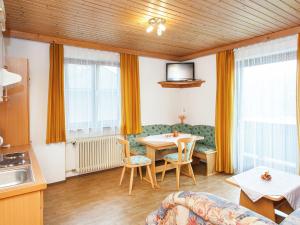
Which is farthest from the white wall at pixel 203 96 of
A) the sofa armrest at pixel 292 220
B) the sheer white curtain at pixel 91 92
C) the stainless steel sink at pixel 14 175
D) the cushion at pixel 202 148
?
the stainless steel sink at pixel 14 175

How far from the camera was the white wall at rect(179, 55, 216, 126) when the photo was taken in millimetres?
4418

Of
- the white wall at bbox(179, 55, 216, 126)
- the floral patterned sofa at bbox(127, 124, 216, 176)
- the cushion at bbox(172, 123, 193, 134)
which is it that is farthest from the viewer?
the cushion at bbox(172, 123, 193, 134)

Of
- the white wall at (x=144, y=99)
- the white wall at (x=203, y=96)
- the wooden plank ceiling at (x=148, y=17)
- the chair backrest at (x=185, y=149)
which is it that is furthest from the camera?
the white wall at (x=203, y=96)

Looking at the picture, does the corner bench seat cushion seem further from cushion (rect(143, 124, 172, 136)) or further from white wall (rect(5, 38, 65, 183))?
cushion (rect(143, 124, 172, 136))

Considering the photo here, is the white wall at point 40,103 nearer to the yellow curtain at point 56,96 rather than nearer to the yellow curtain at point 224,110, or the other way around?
the yellow curtain at point 56,96

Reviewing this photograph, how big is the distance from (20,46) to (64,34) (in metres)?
0.71

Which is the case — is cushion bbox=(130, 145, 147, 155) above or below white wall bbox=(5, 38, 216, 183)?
below

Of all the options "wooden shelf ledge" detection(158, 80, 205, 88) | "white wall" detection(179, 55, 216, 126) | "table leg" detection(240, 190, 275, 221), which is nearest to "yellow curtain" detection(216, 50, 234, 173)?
"white wall" detection(179, 55, 216, 126)

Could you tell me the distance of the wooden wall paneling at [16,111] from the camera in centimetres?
257

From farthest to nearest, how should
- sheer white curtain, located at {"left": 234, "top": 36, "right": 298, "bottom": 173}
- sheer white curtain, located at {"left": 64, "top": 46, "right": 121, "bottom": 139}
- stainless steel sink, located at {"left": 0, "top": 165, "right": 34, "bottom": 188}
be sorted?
sheer white curtain, located at {"left": 64, "top": 46, "right": 121, "bottom": 139}
sheer white curtain, located at {"left": 234, "top": 36, "right": 298, "bottom": 173}
stainless steel sink, located at {"left": 0, "top": 165, "right": 34, "bottom": 188}

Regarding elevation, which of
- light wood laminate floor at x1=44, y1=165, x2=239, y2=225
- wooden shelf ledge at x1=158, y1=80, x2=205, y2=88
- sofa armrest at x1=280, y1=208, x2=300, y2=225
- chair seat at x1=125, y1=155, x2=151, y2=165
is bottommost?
light wood laminate floor at x1=44, y1=165, x2=239, y2=225

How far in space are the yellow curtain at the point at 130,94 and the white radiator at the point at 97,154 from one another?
0.39 metres

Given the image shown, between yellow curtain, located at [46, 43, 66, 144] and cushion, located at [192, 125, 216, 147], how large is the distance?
2.83m

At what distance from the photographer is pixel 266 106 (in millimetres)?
3498
